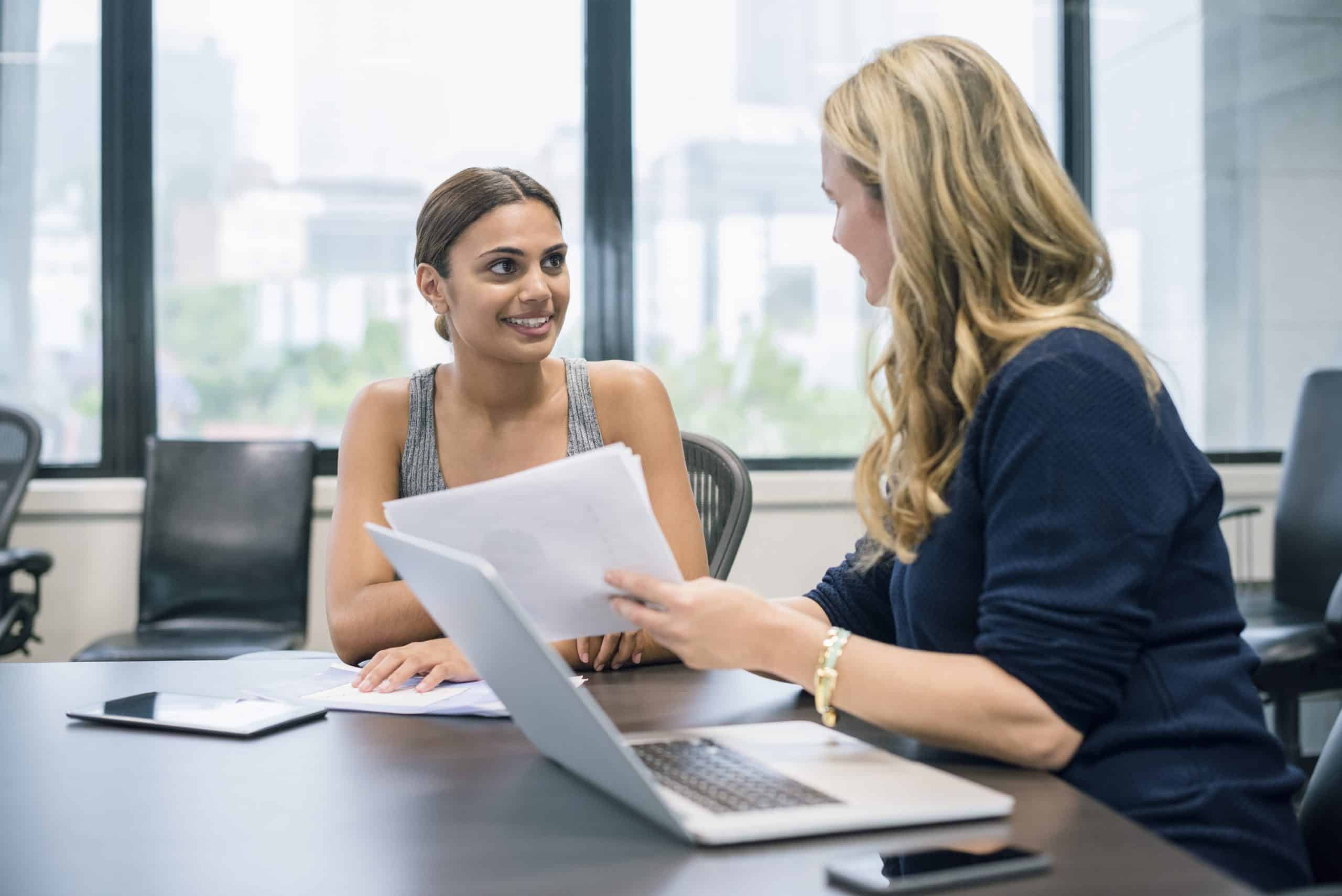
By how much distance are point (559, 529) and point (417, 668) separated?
0.40m

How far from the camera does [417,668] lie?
1.28 m

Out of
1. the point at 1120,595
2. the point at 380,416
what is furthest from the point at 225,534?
the point at 1120,595

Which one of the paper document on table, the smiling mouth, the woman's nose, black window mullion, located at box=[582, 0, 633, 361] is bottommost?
the paper document on table

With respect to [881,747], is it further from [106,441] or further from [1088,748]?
[106,441]

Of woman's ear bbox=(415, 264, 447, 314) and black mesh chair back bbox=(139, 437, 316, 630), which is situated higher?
woman's ear bbox=(415, 264, 447, 314)

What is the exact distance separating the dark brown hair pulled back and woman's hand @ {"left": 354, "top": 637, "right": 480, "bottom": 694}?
0.79 meters

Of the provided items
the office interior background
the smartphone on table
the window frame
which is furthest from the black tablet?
the window frame

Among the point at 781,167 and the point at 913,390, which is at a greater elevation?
the point at 781,167

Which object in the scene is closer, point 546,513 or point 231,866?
point 231,866

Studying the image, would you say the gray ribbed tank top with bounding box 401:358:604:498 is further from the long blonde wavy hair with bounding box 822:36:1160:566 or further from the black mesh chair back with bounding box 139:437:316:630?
the black mesh chair back with bounding box 139:437:316:630

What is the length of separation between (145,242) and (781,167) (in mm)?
1975

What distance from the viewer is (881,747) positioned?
1021mm

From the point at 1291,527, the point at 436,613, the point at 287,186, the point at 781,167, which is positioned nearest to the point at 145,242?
the point at 287,186

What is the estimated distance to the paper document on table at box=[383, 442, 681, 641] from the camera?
0.93m
